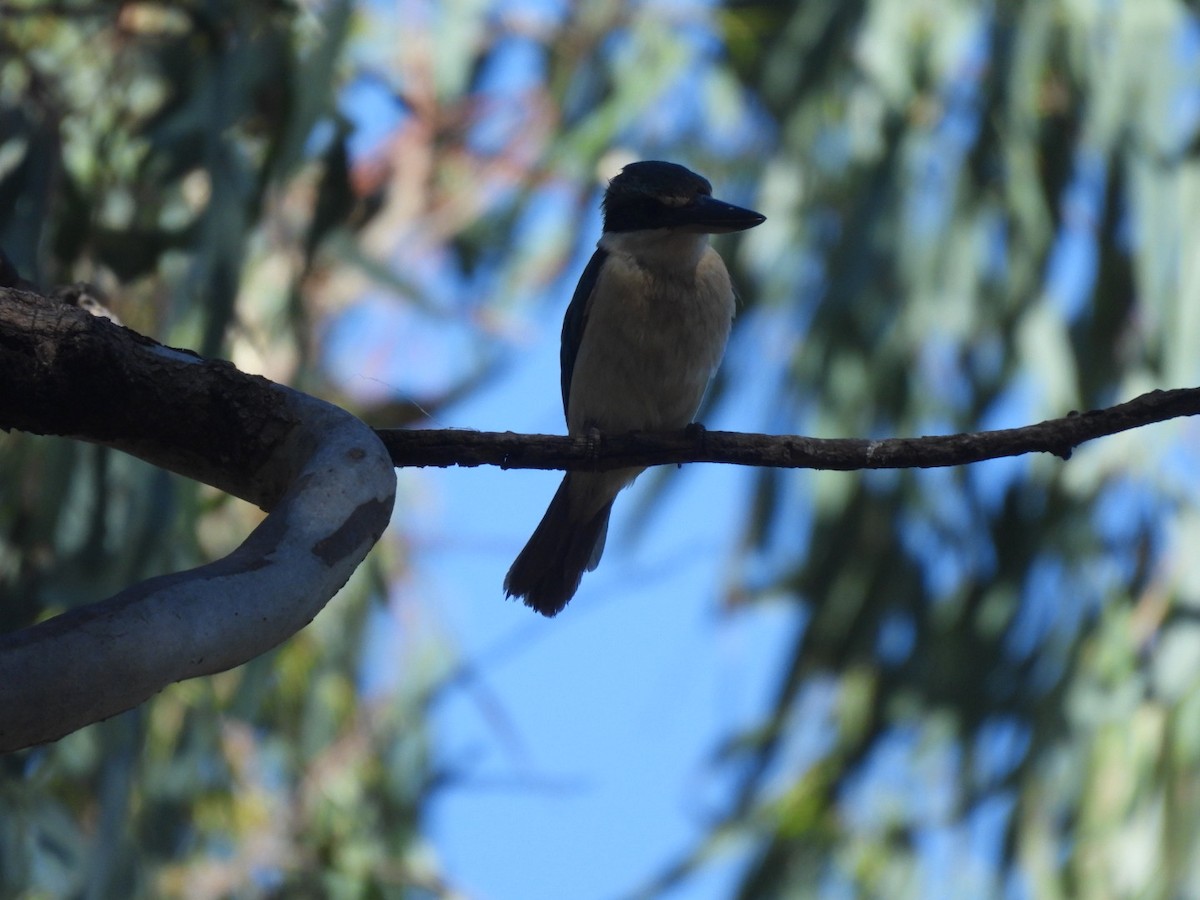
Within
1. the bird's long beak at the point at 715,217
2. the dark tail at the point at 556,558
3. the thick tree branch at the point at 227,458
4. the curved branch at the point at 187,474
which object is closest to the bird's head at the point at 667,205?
the bird's long beak at the point at 715,217

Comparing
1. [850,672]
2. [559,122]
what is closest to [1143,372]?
[850,672]

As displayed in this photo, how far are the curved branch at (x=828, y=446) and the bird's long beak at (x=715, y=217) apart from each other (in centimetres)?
94

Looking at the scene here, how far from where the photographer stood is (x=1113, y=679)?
13.1 ft

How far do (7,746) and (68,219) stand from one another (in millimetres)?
2428

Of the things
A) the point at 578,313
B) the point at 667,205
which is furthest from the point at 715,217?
the point at 578,313

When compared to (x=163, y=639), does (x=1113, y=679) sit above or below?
above

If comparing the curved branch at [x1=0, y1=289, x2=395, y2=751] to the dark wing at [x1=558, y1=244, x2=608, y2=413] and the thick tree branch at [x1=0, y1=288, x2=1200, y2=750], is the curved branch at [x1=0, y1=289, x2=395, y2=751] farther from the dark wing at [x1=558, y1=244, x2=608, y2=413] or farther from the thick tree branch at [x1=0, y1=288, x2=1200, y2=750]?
the dark wing at [x1=558, y1=244, x2=608, y2=413]

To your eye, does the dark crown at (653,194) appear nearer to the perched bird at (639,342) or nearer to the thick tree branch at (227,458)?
the perched bird at (639,342)

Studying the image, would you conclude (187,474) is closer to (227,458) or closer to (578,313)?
(227,458)

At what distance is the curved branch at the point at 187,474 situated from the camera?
123 cm

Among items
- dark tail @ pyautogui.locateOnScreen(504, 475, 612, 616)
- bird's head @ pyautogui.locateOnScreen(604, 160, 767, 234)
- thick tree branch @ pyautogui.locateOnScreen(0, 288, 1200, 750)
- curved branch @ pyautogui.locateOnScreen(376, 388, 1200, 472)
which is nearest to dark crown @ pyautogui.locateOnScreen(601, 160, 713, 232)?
bird's head @ pyautogui.locateOnScreen(604, 160, 767, 234)

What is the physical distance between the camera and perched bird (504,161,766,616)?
122 inches

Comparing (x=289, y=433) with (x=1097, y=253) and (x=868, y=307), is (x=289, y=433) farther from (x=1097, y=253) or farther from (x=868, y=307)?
(x=1097, y=253)

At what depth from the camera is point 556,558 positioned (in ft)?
10.3
